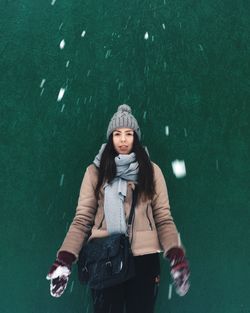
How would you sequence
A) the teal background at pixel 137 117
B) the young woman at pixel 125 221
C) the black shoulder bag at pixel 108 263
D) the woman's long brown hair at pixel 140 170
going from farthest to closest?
the teal background at pixel 137 117 → the woman's long brown hair at pixel 140 170 → the young woman at pixel 125 221 → the black shoulder bag at pixel 108 263

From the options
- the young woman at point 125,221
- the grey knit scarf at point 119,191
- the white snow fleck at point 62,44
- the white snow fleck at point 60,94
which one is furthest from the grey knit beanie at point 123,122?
the white snow fleck at point 62,44

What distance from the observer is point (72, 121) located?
3.68 meters

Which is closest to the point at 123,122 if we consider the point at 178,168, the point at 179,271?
the point at 178,168

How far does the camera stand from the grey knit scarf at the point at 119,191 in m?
2.71

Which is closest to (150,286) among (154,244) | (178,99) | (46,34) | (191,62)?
(154,244)

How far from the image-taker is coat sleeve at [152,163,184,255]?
9.06ft

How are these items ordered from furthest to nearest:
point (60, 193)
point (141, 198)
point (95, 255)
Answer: point (60, 193) → point (141, 198) → point (95, 255)

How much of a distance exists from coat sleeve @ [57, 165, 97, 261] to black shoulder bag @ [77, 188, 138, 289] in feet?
0.34

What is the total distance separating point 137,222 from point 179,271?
0.38m

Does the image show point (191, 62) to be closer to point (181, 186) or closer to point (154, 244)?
point (181, 186)

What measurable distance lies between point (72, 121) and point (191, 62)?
1.05 meters

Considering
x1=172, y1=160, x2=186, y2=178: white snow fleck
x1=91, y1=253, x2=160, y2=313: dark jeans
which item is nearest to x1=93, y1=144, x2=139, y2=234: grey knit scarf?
x1=91, y1=253, x2=160, y2=313: dark jeans

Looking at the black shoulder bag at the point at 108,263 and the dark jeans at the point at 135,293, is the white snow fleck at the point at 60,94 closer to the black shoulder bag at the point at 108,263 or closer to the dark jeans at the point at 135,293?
the black shoulder bag at the point at 108,263

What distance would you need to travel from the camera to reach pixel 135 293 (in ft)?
8.93
